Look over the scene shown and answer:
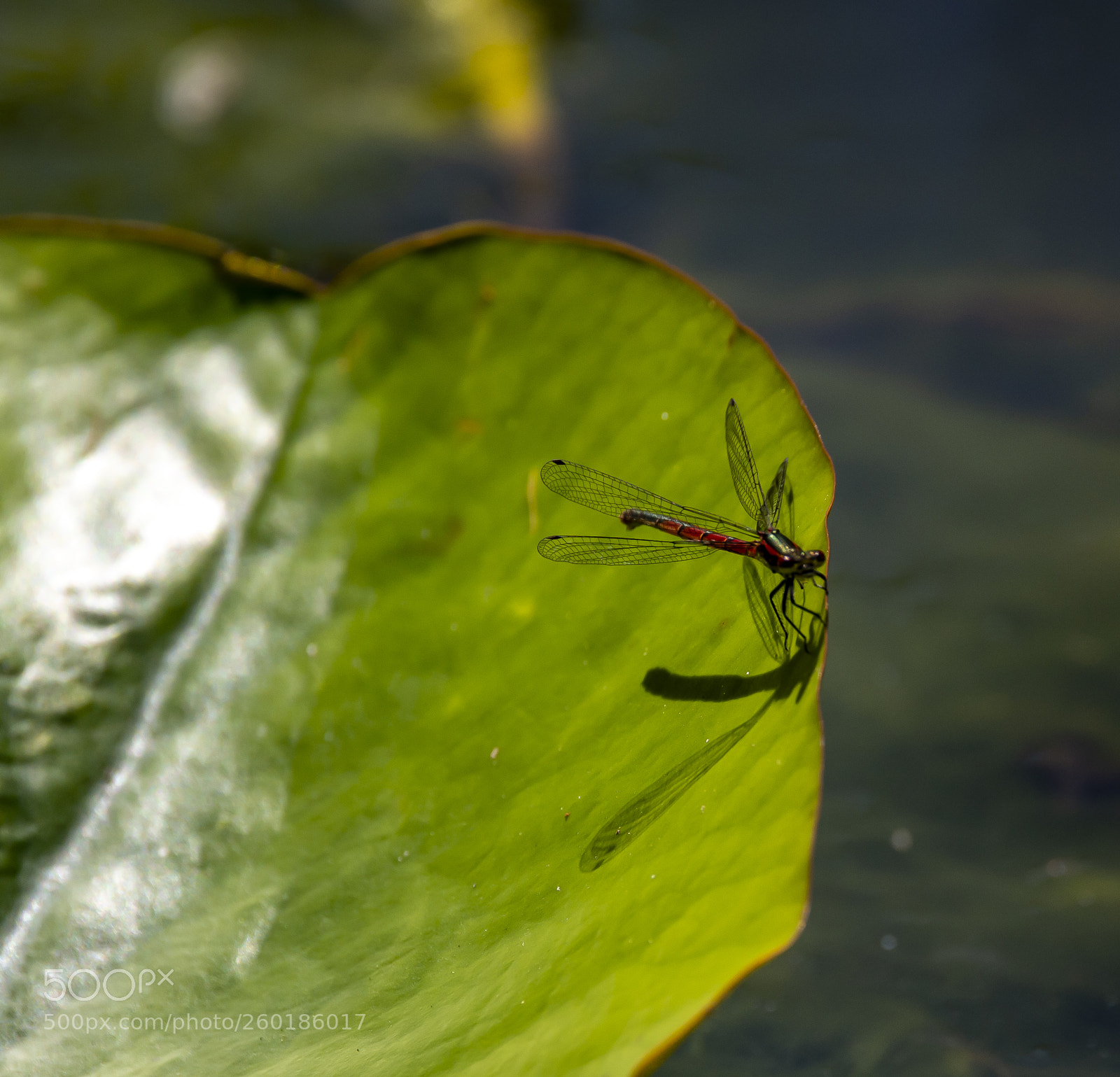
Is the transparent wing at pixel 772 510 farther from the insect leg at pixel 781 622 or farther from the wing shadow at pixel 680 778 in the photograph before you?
the wing shadow at pixel 680 778

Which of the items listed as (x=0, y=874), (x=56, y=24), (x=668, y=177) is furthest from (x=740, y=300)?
(x=56, y=24)

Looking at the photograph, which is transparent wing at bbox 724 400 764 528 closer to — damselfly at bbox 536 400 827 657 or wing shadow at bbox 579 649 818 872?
damselfly at bbox 536 400 827 657

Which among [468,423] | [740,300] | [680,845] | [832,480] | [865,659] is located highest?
[832,480]

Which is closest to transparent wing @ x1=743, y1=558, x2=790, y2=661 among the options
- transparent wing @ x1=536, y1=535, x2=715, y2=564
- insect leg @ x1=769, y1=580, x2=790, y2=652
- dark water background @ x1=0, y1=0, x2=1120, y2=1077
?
insect leg @ x1=769, y1=580, x2=790, y2=652

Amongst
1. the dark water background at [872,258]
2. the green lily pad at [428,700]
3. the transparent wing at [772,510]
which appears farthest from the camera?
the dark water background at [872,258]

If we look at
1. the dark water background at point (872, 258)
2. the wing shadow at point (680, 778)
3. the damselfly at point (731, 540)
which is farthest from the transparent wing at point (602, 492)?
the dark water background at point (872, 258)

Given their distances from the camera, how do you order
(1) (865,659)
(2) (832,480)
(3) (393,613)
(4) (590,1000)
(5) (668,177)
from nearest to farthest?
1. (4) (590,1000)
2. (2) (832,480)
3. (3) (393,613)
4. (1) (865,659)
5. (5) (668,177)

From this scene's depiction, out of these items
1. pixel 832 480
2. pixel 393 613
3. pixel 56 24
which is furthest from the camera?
pixel 56 24

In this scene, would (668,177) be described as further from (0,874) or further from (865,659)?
(0,874)
